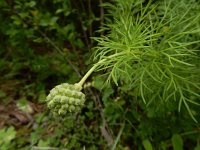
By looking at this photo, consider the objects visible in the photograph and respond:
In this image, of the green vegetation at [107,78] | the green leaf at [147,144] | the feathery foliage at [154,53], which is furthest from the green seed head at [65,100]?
the green leaf at [147,144]

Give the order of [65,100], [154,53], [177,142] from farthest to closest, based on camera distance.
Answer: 1. [177,142]
2. [154,53]
3. [65,100]

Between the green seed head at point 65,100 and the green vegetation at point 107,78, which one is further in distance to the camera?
the green vegetation at point 107,78

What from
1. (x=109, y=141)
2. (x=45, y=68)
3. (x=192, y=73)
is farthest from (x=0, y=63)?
(x=192, y=73)

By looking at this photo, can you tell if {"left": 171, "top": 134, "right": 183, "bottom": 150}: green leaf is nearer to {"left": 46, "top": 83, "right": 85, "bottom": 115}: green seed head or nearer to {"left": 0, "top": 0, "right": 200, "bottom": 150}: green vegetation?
{"left": 0, "top": 0, "right": 200, "bottom": 150}: green vegetation

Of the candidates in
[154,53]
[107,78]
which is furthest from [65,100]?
[107,78]

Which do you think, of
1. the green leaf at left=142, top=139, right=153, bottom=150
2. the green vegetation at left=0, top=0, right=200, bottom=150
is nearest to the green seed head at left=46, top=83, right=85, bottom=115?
the green vegetation at left=0, top=0, right=200, bottom=150

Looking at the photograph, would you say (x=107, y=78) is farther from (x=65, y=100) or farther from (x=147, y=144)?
(x=65, y=100)

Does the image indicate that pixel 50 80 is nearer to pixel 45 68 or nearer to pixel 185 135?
pixel 45 68

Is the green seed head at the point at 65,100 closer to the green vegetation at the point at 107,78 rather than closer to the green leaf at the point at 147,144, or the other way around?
the green vegetation at the point at 107,78
